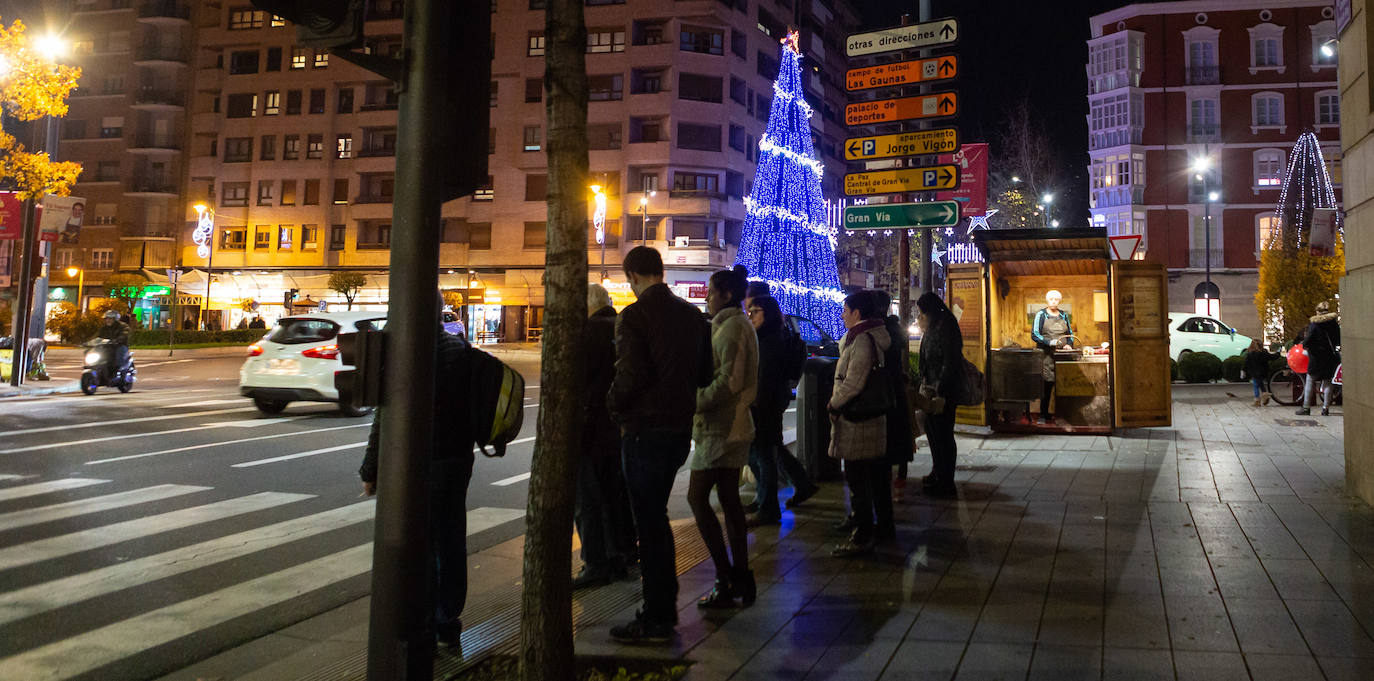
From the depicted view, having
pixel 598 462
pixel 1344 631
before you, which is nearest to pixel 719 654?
pixel 598 462

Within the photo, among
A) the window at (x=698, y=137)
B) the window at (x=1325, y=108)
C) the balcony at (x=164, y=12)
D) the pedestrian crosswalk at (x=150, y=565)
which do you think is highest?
the balcony at (x=164, y=12)

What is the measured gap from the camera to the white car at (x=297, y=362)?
45.9 feet

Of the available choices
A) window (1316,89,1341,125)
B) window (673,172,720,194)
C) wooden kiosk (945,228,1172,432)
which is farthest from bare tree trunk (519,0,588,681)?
window (1316,89,1341,125)

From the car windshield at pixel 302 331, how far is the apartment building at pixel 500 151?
35.6 meters

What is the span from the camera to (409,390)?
10.5 feet

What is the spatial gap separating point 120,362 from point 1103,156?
170ft

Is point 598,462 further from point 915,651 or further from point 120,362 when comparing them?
point 120,362

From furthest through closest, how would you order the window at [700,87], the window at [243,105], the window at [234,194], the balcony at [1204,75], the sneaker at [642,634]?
the window at [243,105] → the window at [234,194] → the window at [700,87] → the balcony at [1204,75] → the sneaker at [642,634]

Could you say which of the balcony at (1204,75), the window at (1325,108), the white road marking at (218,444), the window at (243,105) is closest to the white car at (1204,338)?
the white road marking at (218,444)

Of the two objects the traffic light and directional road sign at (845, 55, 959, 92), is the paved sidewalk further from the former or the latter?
directional road sign at (845, 55, 959, 92)

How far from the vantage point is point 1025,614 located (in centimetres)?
457

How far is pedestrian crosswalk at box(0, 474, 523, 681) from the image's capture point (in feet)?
Answer: 14.6

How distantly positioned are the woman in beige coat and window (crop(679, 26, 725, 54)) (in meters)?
50.5

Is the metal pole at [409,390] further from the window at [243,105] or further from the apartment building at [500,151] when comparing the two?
the window at [243,105]
